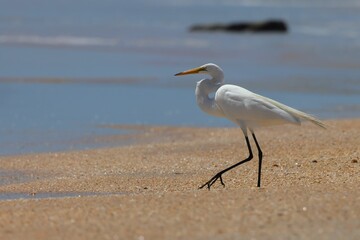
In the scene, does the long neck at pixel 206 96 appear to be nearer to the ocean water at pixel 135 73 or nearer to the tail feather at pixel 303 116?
the tail feather at pixel 303 116

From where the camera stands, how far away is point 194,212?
276 inches

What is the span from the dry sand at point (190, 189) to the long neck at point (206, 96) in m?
0.81

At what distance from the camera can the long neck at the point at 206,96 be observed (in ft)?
30.3

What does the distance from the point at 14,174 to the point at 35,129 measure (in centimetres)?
355

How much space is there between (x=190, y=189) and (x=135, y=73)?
43.7 ft

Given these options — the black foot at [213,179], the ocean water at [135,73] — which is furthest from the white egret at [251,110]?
the ocean water at [135,73]

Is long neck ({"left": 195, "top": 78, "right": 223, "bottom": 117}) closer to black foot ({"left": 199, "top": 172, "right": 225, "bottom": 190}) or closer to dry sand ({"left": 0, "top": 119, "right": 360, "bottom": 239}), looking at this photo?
black foot ({"left": 199, "top": 172, "right": 225, "bottom": 190})

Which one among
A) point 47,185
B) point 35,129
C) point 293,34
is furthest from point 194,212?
point 293,34

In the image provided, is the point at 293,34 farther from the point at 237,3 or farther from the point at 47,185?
the point at 237,3

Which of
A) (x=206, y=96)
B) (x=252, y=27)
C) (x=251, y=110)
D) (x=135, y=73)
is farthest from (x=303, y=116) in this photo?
(x=252, y=27)

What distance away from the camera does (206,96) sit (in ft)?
30.5

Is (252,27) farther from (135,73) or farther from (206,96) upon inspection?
(206,96)

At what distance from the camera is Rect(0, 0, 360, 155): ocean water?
14938mm

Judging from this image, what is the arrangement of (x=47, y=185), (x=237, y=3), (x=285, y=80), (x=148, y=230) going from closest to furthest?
(x=148, y=230) → (x=47, y=185) → (x=285, y=80) → (x=237, y=3)
